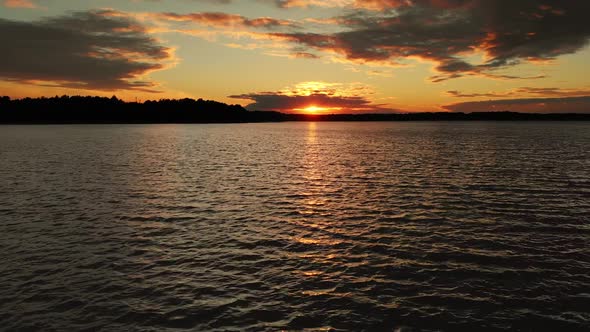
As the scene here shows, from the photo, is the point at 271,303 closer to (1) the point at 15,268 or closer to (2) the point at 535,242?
(1) the point at 15,268

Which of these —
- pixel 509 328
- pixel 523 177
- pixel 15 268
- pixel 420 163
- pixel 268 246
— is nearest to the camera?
pixel 509 328

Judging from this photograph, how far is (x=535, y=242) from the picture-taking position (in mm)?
28453

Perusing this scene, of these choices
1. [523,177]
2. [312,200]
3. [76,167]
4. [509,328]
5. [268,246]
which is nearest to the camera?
[509,328]

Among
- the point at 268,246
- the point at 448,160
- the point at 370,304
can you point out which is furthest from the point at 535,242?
the point at 448,160

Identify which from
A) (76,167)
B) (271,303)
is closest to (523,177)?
(271,303)

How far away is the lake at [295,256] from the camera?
18.2 metres

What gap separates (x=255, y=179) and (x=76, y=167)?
3482cm

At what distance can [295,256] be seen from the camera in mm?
25734

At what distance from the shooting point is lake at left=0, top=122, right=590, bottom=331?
18.2 metres

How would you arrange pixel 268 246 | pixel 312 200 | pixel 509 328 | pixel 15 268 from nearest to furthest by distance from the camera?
1. pixel 509 328
2. pixel 15 268
3. pixel 268 246
4. pixel 312 200

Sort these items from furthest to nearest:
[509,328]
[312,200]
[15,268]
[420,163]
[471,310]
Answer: [420,163], [312,200], [15,268], [471,310], [509,328]

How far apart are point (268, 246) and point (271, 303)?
28.1 feet

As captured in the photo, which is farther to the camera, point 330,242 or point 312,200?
point 312,200

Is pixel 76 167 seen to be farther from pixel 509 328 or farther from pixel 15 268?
pixel 509 328
